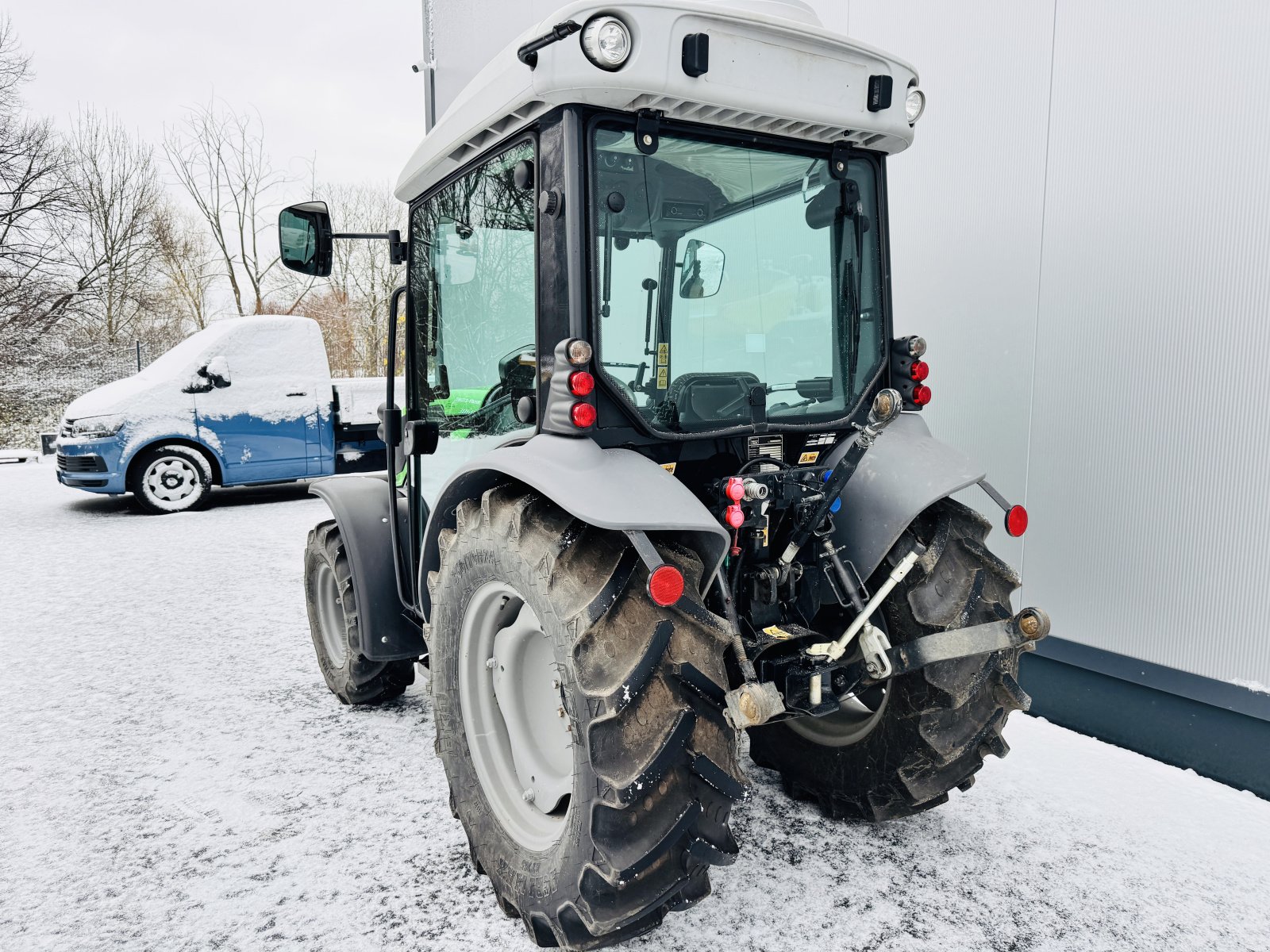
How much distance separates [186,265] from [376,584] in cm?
2429

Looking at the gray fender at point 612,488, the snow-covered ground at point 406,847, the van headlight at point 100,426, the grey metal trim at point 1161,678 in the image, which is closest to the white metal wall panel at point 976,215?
the grey metal trim at point 1161,678

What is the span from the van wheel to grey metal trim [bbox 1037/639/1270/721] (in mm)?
9110

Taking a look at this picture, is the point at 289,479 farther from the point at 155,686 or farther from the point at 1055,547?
the point at 1055,547

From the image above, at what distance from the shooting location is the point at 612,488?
1.92 meters

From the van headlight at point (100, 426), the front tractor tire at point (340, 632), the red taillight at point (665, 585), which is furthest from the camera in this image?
the van headlight at point (100, 426)

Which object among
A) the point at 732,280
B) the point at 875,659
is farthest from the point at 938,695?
the point at 732,280

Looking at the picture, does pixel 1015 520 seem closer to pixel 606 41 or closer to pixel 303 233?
pixel 606 41

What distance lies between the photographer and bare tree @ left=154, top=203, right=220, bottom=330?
23359 millimetres

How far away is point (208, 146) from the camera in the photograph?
78.2ft

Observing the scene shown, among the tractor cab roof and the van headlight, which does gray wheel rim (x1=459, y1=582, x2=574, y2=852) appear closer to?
the tractor cab roof

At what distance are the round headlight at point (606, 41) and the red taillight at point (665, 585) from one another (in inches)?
46.1

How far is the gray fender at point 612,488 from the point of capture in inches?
72.5

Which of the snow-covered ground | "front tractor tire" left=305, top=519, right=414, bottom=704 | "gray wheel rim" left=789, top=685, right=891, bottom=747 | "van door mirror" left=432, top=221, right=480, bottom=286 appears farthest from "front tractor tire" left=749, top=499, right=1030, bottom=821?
"front tractor tire" left=305, top=519, right=414, bottom=704

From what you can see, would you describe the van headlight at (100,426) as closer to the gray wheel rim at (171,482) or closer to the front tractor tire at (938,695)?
the gray wheel rim at (171,482)
